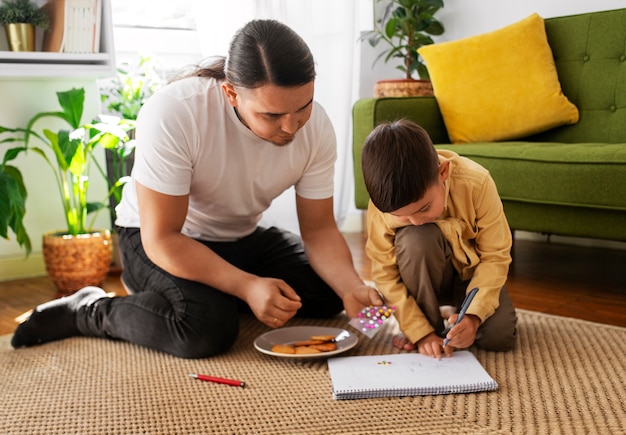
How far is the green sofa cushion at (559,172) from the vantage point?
6.63 ft

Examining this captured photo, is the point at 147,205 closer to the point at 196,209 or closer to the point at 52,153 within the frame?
the point at 196,209

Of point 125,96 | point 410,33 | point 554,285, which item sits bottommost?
point 554,285

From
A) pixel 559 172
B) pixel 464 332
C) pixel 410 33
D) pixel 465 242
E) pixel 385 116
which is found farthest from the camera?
pixel 410 33

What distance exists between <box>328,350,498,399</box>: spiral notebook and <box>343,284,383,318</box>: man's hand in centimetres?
11

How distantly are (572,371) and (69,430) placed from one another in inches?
37.4

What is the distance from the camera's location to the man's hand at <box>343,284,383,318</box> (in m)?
1.63

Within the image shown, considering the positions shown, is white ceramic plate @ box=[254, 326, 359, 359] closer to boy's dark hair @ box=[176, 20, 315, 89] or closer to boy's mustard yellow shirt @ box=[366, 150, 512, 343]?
boy's mustard yellow shirt @ box=[366, 150, 512, 343]

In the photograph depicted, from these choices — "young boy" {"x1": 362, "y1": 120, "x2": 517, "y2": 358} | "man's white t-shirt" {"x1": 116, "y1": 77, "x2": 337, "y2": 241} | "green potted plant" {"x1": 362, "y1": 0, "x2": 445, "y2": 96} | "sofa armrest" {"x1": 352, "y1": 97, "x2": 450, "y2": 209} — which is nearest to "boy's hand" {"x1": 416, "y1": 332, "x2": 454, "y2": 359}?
"young boy" {"x1": 362, "y1": 120, "x2": 517, "y2": 358}


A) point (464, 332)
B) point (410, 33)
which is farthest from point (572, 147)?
point (410, 33)

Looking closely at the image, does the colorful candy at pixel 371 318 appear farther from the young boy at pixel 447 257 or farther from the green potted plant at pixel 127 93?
the green potted plant at pixel 127 93

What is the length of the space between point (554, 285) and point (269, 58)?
1321mm

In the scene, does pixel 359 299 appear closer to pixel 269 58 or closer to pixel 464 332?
pixel 464 332

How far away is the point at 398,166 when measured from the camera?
1401 millimetres

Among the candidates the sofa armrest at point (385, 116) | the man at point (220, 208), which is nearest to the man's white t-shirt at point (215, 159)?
the man at point (220, 208)
